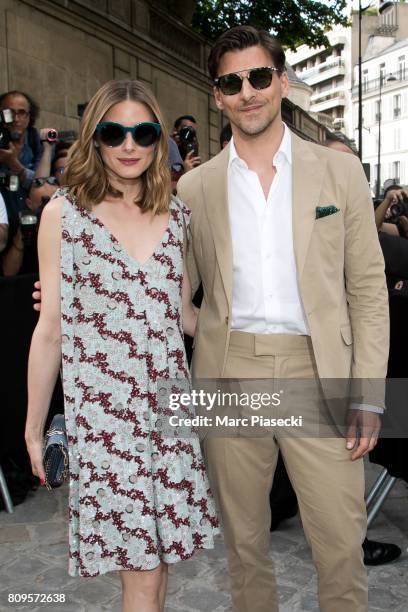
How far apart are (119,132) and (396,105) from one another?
7933 centimetres

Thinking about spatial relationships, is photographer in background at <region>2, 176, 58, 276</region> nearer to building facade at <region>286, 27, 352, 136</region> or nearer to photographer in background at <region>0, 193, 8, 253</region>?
photographer in background at <region>0, 193, 8, 253</region>

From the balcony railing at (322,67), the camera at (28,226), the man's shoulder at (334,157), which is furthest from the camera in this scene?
the balcony railing at (322,67)

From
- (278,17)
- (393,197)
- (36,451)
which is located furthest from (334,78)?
(36,451)

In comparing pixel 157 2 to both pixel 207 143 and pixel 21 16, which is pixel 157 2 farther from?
pixel 21 16

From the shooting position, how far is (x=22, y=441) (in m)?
4.38

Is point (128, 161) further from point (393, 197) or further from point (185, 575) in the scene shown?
point (393, 197)

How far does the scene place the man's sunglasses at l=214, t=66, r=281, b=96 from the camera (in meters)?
2.63

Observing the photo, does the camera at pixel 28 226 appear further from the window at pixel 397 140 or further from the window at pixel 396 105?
the window at pixel 396 105

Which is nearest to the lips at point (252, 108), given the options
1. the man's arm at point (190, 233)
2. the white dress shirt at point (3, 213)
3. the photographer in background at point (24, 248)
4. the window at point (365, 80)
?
the man's arm at point (190, 233)

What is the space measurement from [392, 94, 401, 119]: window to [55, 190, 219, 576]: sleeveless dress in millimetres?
78080

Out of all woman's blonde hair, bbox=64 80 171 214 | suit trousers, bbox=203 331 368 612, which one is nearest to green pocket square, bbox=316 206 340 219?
suit trousers, bbox=203 331 368 612

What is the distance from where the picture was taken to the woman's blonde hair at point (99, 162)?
2355 millimetres

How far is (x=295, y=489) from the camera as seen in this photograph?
2562 millimetres

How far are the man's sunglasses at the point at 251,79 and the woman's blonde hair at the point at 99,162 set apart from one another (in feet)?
1.22
